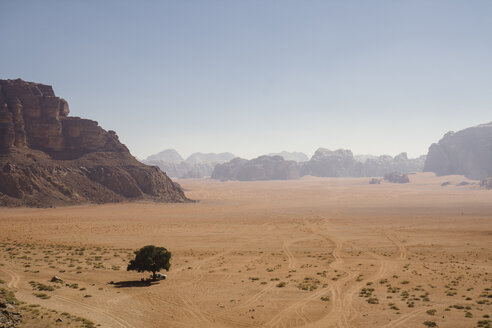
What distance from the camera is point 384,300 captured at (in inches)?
809

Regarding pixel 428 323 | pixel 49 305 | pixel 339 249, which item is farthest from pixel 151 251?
pixel 339 249

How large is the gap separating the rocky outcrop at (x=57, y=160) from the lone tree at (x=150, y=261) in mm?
57554

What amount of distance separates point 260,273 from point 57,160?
251ft

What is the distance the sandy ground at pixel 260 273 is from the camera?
720 inches

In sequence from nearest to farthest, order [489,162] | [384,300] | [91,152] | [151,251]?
[384,300] → [151,251] → [91,152] → [489,162]

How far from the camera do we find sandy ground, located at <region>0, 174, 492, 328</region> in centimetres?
1828

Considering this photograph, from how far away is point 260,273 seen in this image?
27.4 meters

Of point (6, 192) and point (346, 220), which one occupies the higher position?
point (6, 192)

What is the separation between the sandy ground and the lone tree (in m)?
1.33

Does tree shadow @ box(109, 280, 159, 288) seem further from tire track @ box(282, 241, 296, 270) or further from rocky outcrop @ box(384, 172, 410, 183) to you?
rocky outcrop @ box(384, 172, 410, 183)

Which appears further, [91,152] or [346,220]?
[91,152]

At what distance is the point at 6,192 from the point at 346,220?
69035mm

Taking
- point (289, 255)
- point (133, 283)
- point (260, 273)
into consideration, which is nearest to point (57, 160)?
point (133, 283)

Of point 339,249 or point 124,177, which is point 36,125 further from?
point 339,249
